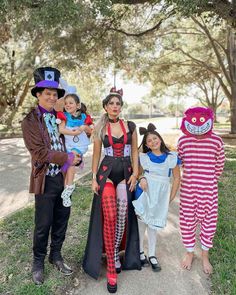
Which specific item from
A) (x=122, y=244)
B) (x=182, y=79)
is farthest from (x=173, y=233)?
(x=182, y=79)

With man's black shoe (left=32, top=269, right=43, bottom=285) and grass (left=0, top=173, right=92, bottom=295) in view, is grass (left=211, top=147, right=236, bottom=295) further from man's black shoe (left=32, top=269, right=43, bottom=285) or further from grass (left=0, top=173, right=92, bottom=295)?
man's black shoe (left=32, top=269, right=43, bottom=285)

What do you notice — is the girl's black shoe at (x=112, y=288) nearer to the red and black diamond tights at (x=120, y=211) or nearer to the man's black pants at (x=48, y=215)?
the red and black diamond tights at (x=120, y=211)

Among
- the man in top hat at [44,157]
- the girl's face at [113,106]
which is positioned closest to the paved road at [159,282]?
the man in top hat at [44,157]

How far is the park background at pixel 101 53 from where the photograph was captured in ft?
13.2

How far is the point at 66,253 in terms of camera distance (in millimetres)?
4055

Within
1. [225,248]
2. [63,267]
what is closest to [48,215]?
[63,267]

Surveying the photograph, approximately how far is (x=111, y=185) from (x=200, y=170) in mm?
1010

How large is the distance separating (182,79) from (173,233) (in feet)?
76.2

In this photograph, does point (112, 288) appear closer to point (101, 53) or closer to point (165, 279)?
point (165, 279)

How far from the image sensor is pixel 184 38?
21984 mm

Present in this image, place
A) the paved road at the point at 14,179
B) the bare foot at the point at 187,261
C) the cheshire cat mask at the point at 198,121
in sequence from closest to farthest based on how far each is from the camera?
the cheshire cat mask at the point at 198,121
the bare foot at the point at 187,261
the paved road at the point at 14,179

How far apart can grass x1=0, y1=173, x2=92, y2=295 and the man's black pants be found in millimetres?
229

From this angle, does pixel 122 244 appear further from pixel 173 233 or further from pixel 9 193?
pixel 9 193

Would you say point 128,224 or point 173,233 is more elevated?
point 128,224
